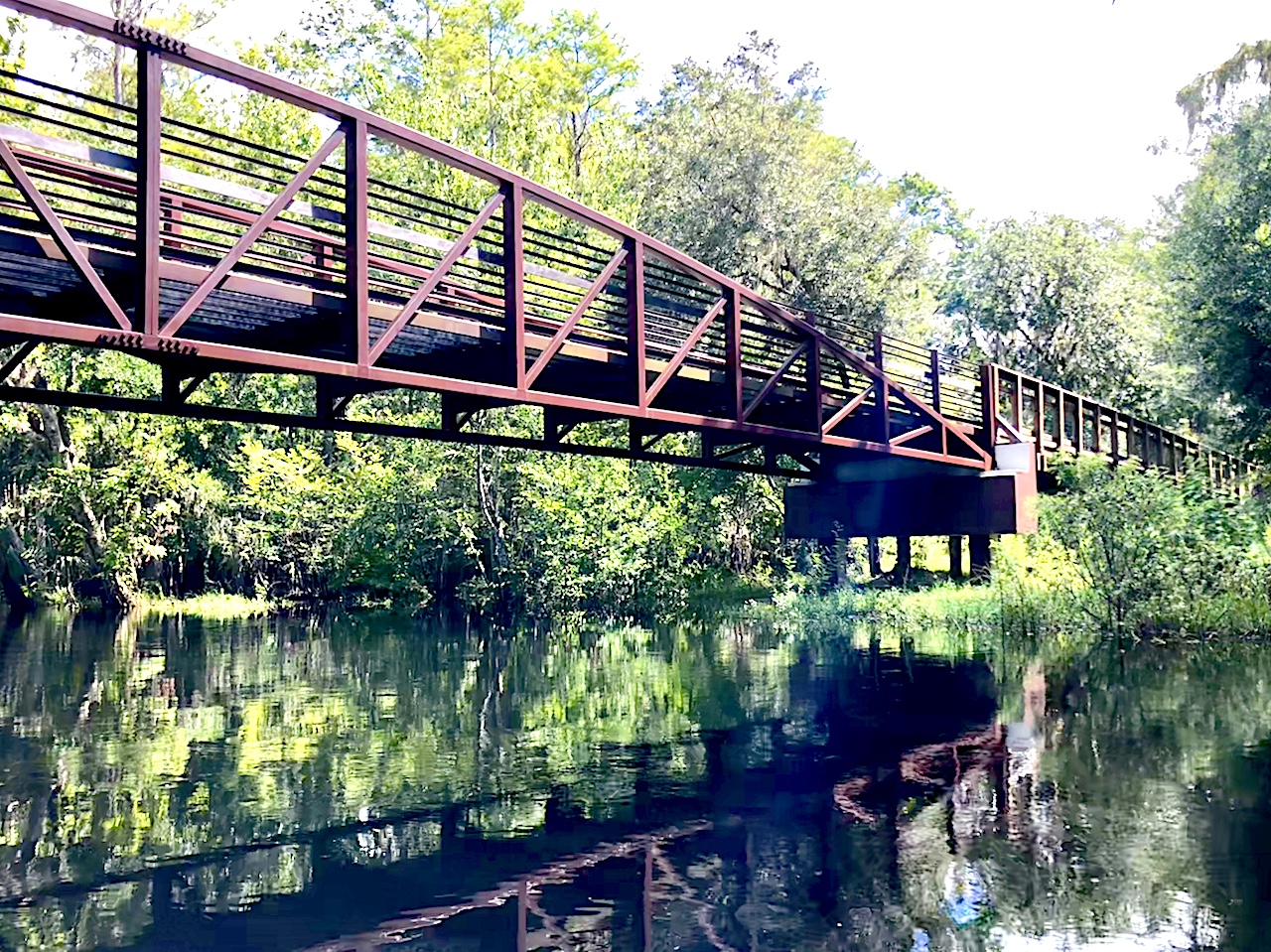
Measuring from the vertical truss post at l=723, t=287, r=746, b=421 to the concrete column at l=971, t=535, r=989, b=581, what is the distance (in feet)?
46.3

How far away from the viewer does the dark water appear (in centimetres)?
863

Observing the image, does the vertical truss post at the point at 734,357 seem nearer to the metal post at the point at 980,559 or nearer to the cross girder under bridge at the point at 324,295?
the cross girder under bridge at the point at 324,295

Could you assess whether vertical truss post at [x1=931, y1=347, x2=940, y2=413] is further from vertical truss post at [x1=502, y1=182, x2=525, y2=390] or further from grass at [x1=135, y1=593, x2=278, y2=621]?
grass at [x1=135, y1=593, x2=278, y2=621]

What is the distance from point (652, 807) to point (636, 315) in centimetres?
648

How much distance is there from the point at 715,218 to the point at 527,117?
252 inches

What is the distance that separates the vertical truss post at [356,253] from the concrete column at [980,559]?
69.3 ft

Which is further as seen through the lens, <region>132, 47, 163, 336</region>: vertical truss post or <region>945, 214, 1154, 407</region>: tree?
<region>945, 214, 1154, 407</region>: tree

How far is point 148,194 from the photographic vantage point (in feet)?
33.6

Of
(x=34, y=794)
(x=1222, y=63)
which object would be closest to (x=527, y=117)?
(x=1222, y=63)

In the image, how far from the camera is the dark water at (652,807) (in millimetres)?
8633

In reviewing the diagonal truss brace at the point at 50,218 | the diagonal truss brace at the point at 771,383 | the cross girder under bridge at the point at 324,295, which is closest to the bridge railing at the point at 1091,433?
the cross girder under bridge at the point at 324,295

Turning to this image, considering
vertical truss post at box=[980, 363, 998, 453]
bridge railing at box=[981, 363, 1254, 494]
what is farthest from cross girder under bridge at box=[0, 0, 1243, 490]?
bridge railing at box=[981, 363, 1254, 494]

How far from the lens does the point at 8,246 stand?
9.75 metres

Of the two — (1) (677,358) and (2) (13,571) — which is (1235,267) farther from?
(2) (13,571)
